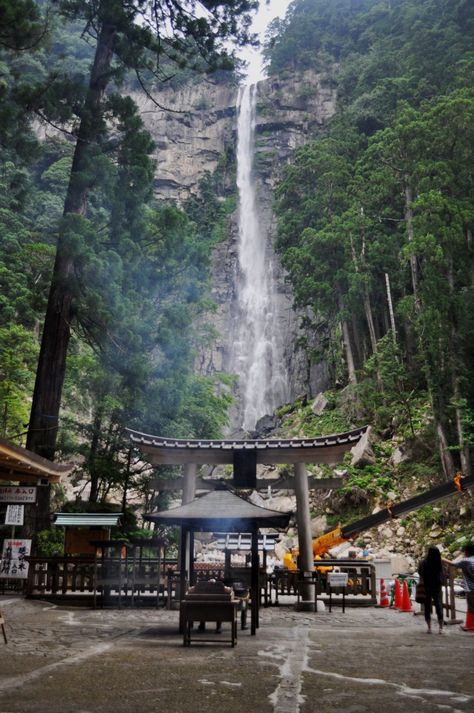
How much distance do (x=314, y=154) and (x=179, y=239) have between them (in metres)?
19.2

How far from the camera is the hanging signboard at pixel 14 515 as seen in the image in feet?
41.0

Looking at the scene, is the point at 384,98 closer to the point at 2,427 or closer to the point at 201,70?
the point at 201,70

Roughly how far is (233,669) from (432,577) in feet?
14.1

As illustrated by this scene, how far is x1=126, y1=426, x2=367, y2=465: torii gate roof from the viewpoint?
1313 centimetres

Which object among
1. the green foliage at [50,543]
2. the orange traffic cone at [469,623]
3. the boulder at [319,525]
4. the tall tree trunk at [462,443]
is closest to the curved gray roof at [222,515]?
the orange traffic cone at [469,623]

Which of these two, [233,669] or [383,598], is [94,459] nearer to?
[383,598]

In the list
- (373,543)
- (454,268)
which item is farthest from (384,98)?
(373,543)

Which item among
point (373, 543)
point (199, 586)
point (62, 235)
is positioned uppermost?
point (62, 235)

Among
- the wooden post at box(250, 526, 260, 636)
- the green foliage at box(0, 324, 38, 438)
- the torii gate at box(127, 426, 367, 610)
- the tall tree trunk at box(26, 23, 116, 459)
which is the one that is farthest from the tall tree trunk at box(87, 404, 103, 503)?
the wooden post at box(250, 526, 260, 636)

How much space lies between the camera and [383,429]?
28.4 metres

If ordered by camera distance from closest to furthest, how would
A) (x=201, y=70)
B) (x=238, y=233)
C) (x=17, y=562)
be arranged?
(x=17, y=562) < (x=201, y=70) < (x=238, y=233)

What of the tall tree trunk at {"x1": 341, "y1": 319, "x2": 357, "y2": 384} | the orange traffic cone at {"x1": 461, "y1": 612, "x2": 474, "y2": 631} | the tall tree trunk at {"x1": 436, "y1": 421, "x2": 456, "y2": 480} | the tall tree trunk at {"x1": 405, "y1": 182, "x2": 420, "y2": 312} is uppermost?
the tall tree trunk at {"x1": 405, "y1": 182, "x2": 420, "y2": 312}

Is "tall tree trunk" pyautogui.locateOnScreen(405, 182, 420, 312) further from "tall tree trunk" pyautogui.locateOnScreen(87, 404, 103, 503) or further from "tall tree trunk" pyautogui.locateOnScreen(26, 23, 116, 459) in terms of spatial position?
"tall tree trunk" pyautogui.locateOnScreen(87, 404, 103, 503)

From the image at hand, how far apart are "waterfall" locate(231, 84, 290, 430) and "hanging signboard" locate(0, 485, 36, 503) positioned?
30.9 m
